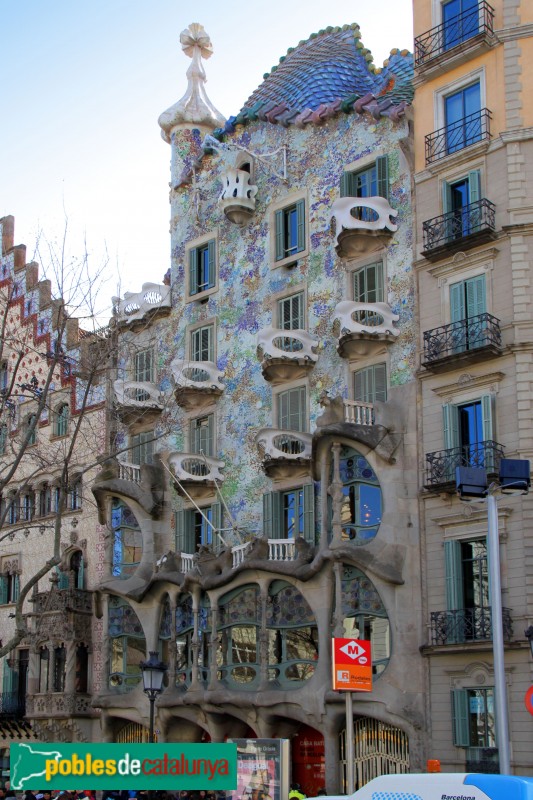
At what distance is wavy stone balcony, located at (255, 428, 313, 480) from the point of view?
97.6ft

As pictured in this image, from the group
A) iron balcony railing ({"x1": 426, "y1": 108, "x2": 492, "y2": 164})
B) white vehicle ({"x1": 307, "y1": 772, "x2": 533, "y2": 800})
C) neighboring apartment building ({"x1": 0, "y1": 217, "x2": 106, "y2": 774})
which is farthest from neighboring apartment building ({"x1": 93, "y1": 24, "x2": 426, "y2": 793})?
white vehicle ({"x1": 307, "y1": 772, "x2": 533, "y2": 800})

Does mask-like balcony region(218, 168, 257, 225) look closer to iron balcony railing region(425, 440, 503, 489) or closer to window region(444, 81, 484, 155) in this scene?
→ window region(444, 81, 484, 155)

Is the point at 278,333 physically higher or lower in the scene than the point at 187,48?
lower

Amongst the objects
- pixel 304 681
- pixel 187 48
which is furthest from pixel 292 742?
pixel 187 48

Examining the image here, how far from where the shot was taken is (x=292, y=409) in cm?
3109

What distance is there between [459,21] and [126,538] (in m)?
16.5

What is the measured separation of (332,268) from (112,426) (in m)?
9.80

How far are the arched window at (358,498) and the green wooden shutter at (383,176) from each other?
22.0 feet

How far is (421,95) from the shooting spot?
29594mm

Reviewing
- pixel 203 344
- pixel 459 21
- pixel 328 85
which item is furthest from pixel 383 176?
pixel 203 344

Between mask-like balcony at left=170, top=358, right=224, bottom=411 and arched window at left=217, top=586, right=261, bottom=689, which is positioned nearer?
arched window at left=217, top=586, right=261, bottom=689

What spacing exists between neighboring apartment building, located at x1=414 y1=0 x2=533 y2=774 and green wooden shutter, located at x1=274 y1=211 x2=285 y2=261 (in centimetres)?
491

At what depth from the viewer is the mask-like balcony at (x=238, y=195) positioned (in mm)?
33406

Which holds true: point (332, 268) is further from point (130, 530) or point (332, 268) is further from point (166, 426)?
point (130, 530)
